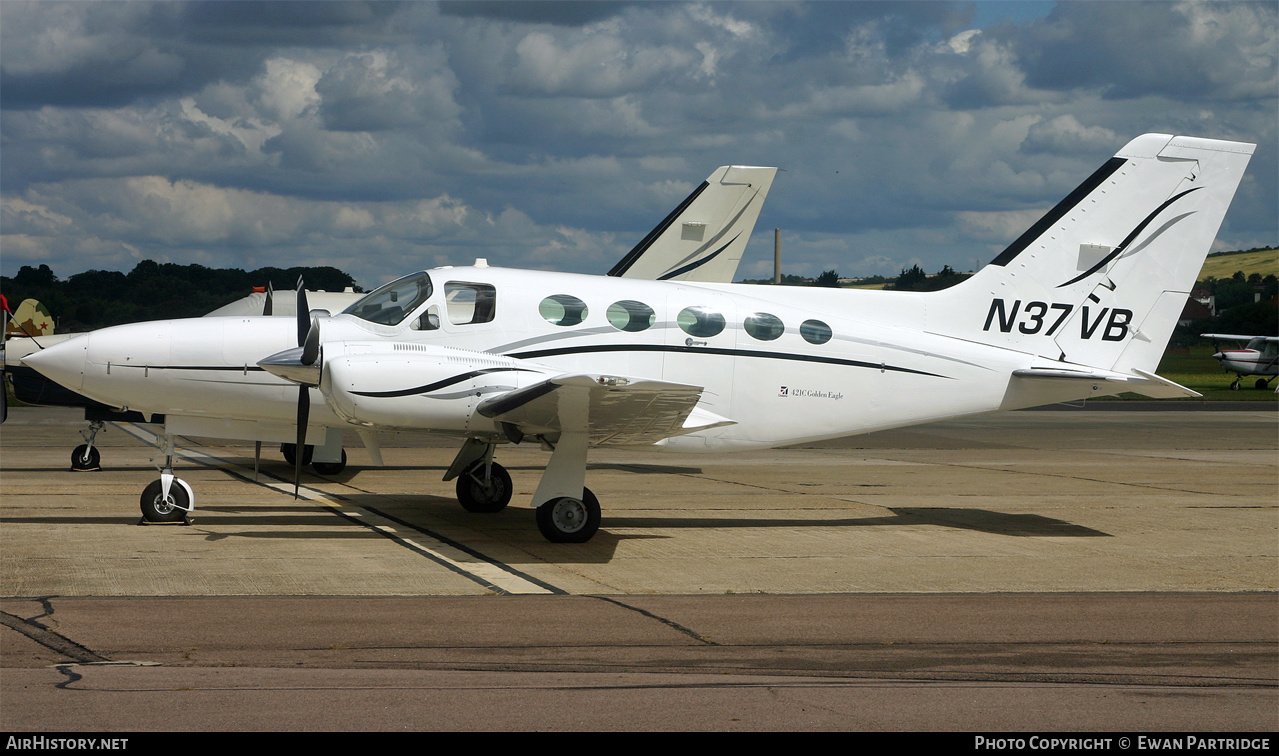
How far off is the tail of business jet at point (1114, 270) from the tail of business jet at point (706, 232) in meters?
8.40

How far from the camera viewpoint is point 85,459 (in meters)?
16.9

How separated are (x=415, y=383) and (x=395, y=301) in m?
1.46

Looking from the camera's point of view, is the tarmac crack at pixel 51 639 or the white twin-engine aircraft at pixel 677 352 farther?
the white twin-engine aircraft at pixel 677 352

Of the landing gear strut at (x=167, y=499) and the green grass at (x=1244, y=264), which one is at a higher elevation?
the green grass at (x=1244, y=264)

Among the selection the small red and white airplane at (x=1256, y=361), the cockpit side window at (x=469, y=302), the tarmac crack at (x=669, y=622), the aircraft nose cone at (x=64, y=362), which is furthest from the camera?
the small red and white airplane at (x=1256, y=361)

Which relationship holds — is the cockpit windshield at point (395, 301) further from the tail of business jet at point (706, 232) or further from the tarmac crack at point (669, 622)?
the tail of business jet at point (706, 232)

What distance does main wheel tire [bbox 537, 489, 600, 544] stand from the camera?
10.9 meters

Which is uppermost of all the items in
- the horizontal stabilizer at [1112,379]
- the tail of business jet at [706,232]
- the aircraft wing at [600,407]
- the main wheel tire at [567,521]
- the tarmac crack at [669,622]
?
the tail of business jet at [706,232]

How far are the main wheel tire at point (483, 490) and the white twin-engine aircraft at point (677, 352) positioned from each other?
28 millimetres

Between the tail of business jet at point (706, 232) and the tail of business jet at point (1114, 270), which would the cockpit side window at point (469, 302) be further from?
the tail of business jet at point (706, 232)

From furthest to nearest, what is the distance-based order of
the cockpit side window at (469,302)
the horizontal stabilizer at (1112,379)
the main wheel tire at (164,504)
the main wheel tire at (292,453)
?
the main wheel tire at (292,453), the horizontal stabilizer at (1112,379), the main wheel tire at (164,504), the cockpit side window at (469,302)

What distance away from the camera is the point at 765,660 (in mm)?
6723

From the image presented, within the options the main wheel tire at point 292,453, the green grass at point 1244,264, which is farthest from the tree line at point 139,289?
the green grass at point 1244,264

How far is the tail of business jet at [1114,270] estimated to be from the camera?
1287cm
